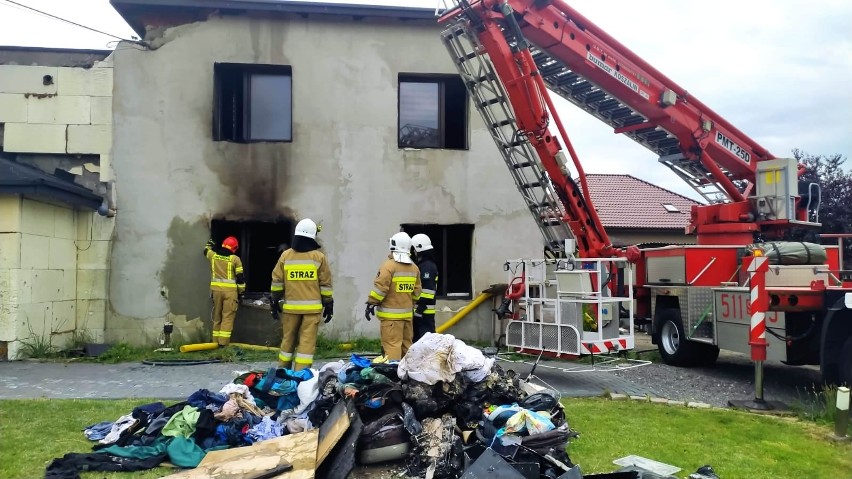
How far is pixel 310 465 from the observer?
441 centimetres

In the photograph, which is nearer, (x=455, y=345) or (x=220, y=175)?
(x=455, y=345)

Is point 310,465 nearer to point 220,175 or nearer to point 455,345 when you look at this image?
point 455,345

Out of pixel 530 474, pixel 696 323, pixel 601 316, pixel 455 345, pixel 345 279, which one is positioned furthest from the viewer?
pixel 345 279

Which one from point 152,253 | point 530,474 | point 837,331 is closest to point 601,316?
point 837,331

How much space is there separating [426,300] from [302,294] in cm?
187

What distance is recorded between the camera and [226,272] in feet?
34.7

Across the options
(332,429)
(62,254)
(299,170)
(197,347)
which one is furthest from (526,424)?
(62,254)

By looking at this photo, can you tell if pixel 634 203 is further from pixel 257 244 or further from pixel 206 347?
pixel 206 347

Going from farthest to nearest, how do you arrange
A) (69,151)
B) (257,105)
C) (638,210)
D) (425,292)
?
(638,210) < (257,105) < (69,151) < (425,292)

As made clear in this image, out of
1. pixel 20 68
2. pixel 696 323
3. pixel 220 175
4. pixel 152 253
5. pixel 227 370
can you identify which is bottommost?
pixel 227 370

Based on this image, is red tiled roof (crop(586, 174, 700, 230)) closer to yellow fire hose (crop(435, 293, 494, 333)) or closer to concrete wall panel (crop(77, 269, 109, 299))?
yellow fire hose (crop(435, 293, 494, 333))

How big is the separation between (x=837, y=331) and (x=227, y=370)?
7.90 m

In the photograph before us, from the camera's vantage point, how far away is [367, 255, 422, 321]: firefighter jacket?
771 centimetres

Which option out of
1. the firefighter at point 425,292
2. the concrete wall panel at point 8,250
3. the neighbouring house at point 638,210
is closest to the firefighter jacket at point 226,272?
the concrete wall panel at point 8,250
